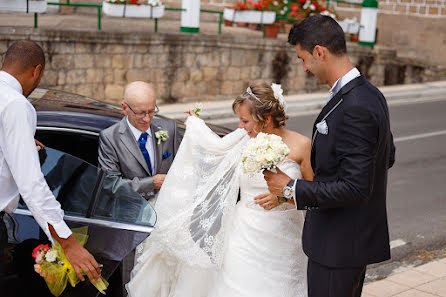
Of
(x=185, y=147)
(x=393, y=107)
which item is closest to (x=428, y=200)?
(x=185, y=147)

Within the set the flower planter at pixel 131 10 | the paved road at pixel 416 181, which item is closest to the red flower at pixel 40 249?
the paved road at pixel 416 181

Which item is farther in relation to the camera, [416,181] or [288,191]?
[416,181]

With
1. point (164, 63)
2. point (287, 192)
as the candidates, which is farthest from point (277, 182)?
point (164, 63)

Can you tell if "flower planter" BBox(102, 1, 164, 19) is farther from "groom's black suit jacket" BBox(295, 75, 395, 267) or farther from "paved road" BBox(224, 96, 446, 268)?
"groom's black suit jacket" BBox(295, 75, 395, 267)

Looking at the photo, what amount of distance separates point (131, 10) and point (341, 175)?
40.7ft

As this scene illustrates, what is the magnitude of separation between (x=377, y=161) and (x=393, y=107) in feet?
43.2

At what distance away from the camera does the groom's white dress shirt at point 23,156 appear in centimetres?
314

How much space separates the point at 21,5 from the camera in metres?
13.2

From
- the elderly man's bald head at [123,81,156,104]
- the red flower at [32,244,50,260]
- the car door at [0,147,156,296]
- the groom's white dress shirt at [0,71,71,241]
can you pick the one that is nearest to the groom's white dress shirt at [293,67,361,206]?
the car door at [0,147,156,296]

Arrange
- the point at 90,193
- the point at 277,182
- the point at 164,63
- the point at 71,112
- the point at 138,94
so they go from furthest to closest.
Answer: the point at 164,63 < the point at 71,112 < the point at 138,94 < the point at 90,193 < the point at 277,182

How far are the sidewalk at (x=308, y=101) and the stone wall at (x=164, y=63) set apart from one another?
0.43 m

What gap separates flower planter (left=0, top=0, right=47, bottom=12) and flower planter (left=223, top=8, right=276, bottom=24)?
5507 millimetres

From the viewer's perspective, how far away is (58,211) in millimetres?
3270

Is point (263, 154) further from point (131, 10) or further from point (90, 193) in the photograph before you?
point (131, 10)
